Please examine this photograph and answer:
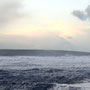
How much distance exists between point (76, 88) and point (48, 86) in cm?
117

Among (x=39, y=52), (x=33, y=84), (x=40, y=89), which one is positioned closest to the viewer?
(x=40, y=89)

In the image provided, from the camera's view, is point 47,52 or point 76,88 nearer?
point 76,88

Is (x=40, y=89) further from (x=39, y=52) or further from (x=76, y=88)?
(x=39, y=52)

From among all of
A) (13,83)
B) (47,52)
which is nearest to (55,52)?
(47,52)

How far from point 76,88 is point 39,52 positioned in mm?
34318

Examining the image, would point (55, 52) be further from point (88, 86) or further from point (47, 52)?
point (88, 86)

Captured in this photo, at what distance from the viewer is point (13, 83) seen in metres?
8.29

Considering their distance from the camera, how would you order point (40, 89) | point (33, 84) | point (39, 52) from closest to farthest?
point (40, 89) < point (33, 84) < point (39, 52)

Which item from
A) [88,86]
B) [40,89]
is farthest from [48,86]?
[88,86]

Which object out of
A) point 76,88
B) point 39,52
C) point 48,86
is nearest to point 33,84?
point 48,86

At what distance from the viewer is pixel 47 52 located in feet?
139

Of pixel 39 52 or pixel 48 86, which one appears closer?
pixel 48 86

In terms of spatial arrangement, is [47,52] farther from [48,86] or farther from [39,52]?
[48,86]

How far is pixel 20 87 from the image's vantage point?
25.0 feet
